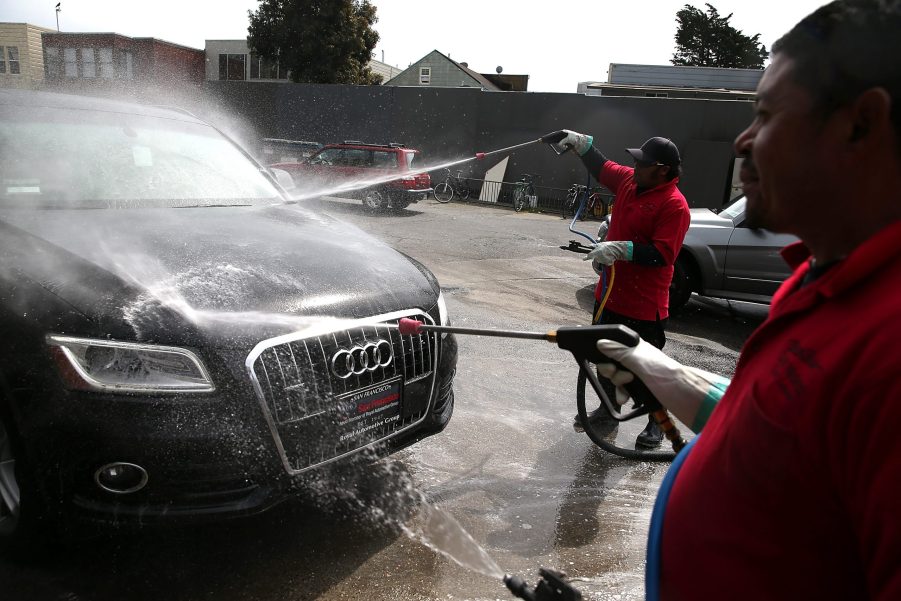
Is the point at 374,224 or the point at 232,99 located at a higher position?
the point at 232,99

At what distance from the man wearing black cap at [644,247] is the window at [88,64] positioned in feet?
165

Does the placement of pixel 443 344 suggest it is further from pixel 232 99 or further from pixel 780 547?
pixel 232 99

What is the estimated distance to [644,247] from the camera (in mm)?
3936

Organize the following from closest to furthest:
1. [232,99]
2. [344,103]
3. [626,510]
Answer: [626,510]
[344,103]
[232,99]

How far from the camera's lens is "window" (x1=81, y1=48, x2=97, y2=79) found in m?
44.9

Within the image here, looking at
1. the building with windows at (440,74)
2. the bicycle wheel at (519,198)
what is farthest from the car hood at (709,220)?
the building with windows at (440,74)

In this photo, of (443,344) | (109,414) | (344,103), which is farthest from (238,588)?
(344,103)

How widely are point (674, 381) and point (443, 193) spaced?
20403mm

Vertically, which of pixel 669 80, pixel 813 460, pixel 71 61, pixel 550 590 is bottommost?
pixel 550 590

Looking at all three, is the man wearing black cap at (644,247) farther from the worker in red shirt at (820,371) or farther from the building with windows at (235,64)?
the building with windows at (235,64)

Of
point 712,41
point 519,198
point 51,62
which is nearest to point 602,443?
point 519,198

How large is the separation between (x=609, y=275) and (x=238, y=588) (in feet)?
9.48

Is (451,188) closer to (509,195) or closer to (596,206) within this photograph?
(509,195)

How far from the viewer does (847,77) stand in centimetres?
91
